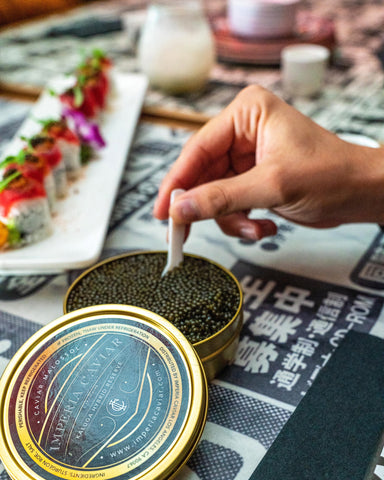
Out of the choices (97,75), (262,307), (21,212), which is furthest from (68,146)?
(262,307)

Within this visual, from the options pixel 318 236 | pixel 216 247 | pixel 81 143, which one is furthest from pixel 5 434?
pixel 81 143

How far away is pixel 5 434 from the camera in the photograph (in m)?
0.57

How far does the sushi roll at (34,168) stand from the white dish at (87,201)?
39 millimetres

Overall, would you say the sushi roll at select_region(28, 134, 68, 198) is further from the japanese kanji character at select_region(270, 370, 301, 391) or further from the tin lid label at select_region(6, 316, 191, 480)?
the japanese kanji character at select_region(270, 370, 301, 391)

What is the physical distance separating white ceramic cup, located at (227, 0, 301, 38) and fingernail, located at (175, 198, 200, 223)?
4.31 feet

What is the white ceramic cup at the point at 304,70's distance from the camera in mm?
1636

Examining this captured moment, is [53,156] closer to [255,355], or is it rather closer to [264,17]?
[255,355]

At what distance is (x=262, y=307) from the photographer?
876 millimetres

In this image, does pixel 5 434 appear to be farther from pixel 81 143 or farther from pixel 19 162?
pixel 81 143

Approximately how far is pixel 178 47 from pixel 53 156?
0.70m

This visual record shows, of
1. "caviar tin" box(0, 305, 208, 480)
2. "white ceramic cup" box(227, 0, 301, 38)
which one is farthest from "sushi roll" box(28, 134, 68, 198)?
"white ceramic cup" box(227, 0, 301, 38)

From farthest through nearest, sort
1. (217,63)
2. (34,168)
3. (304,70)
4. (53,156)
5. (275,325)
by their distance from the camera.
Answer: (217,63), (304,70), (53,156), (34,168), (275,325)

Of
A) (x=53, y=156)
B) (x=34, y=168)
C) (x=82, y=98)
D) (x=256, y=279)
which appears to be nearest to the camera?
(x=256, y=279)

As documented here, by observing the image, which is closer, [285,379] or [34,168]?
[285,379]
